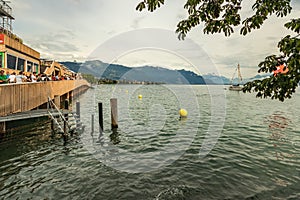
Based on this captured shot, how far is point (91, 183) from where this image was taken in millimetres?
8047

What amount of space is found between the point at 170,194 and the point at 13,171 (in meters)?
7.06

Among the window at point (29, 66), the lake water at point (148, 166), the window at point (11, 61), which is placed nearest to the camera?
the lake water at point (148, 166)

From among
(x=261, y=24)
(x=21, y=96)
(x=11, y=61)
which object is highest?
(x=11, y=61)

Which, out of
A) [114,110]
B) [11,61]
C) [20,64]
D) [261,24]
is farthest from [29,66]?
[261,24]

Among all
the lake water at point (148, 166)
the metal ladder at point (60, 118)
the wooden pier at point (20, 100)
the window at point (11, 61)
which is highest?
the window at point (11, 61)

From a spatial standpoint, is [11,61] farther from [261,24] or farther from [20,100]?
[261,24]

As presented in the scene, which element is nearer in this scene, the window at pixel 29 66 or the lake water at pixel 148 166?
the lake water at pixel 148 166

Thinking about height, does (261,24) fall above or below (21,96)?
above

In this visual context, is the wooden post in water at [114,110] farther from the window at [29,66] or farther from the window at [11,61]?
the window at [29,66]

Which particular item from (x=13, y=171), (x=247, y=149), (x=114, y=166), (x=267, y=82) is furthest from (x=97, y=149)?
(x=267, y=82)

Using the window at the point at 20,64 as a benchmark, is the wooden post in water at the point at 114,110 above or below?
below

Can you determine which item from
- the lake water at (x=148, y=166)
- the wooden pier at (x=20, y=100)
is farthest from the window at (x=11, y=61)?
the lake water at (x=148, y=166)

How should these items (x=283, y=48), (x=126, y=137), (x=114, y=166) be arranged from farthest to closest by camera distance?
1. (x=126, y=137)
2. (x=114, y=166)
3. (x=283, y=48)

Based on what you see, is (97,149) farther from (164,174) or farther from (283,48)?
(283,48)
